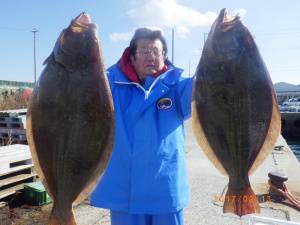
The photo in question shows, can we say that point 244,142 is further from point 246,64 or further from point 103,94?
point 103,94

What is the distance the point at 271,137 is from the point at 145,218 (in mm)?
1434

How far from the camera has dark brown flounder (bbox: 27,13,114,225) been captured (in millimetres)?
2467

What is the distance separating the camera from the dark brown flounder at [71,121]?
8.09 ft

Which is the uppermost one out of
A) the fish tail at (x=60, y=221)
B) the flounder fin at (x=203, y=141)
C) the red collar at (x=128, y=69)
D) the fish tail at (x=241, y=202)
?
the red collar at (x=128, y=69)

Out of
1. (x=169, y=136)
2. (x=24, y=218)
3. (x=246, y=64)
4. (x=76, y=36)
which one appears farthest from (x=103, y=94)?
(x=24, y=218)

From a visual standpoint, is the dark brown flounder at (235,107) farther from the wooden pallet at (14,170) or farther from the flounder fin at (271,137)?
the wooden pallet at (14,170)

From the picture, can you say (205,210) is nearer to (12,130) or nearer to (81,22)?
(81,22)

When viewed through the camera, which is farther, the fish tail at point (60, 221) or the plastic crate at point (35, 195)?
the plastic crate at point (35, 195)

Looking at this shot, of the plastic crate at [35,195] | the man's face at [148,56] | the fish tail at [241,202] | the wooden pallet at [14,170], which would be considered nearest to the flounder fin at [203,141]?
the fish tail at [241,202]

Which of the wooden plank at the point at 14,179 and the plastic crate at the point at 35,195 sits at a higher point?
the wooden plank at the point at 14,179

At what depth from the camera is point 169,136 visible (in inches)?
137

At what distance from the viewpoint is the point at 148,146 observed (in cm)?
343

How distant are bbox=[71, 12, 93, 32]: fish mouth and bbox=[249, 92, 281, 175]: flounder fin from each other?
1301 millimetres

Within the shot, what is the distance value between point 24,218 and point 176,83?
386cm
